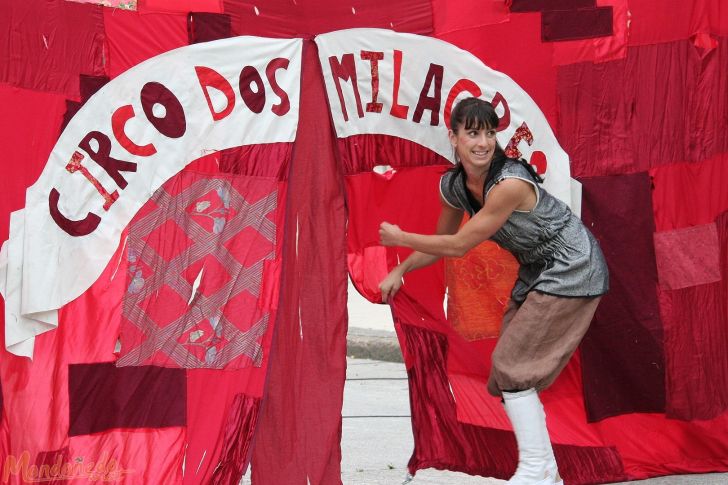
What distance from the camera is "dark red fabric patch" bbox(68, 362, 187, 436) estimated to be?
3.30m

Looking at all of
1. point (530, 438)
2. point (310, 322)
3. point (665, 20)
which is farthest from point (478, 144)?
point (665, 20)

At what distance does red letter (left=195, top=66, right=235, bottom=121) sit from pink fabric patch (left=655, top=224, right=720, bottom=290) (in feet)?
5.41

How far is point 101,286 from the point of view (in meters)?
3.35

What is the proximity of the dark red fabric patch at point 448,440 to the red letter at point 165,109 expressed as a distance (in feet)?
3.25

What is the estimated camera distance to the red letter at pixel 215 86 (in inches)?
137

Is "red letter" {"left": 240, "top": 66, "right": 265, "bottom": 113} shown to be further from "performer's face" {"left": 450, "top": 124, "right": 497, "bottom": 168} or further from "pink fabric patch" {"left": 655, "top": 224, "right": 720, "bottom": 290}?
"pink fabric patch" {"left": 655, "top": 224, "right": 720, "bottom": 290}

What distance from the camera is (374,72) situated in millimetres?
3672

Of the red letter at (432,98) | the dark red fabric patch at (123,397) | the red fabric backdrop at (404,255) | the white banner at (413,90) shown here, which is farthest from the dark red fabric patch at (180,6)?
the dark red fabric patch at (123,397)

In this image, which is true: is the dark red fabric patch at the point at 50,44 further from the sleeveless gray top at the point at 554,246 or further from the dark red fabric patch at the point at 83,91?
the sleeveless gray top at the point at 554,246

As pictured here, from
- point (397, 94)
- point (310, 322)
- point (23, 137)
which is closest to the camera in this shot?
point (23, 137)

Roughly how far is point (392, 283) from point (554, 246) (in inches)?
21.9

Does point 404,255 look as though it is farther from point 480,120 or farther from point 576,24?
point 576,24

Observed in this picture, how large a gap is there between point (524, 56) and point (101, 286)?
1.68 metres

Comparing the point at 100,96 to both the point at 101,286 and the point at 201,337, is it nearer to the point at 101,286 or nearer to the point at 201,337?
the point at 101,286
